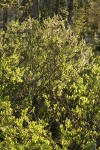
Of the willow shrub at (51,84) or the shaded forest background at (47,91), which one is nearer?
the shaded forest background at (47,91)

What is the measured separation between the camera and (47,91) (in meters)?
8.64

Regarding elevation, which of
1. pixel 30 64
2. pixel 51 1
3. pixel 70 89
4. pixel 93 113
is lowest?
pixel 93 113

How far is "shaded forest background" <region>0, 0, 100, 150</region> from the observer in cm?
633

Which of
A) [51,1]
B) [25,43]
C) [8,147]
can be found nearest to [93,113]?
[8,147]

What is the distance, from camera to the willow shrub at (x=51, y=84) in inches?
263

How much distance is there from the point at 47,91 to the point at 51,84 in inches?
7.5

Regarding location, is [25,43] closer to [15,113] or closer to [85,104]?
[15,113]

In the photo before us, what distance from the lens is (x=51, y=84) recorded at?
339 inches

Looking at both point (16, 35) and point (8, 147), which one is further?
point (16, 35)

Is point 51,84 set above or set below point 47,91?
above

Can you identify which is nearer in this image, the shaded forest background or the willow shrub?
the shaded forest background

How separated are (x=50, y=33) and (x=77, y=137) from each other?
11.1 ft

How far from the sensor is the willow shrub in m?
6.67

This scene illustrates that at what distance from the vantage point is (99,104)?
701 cm
